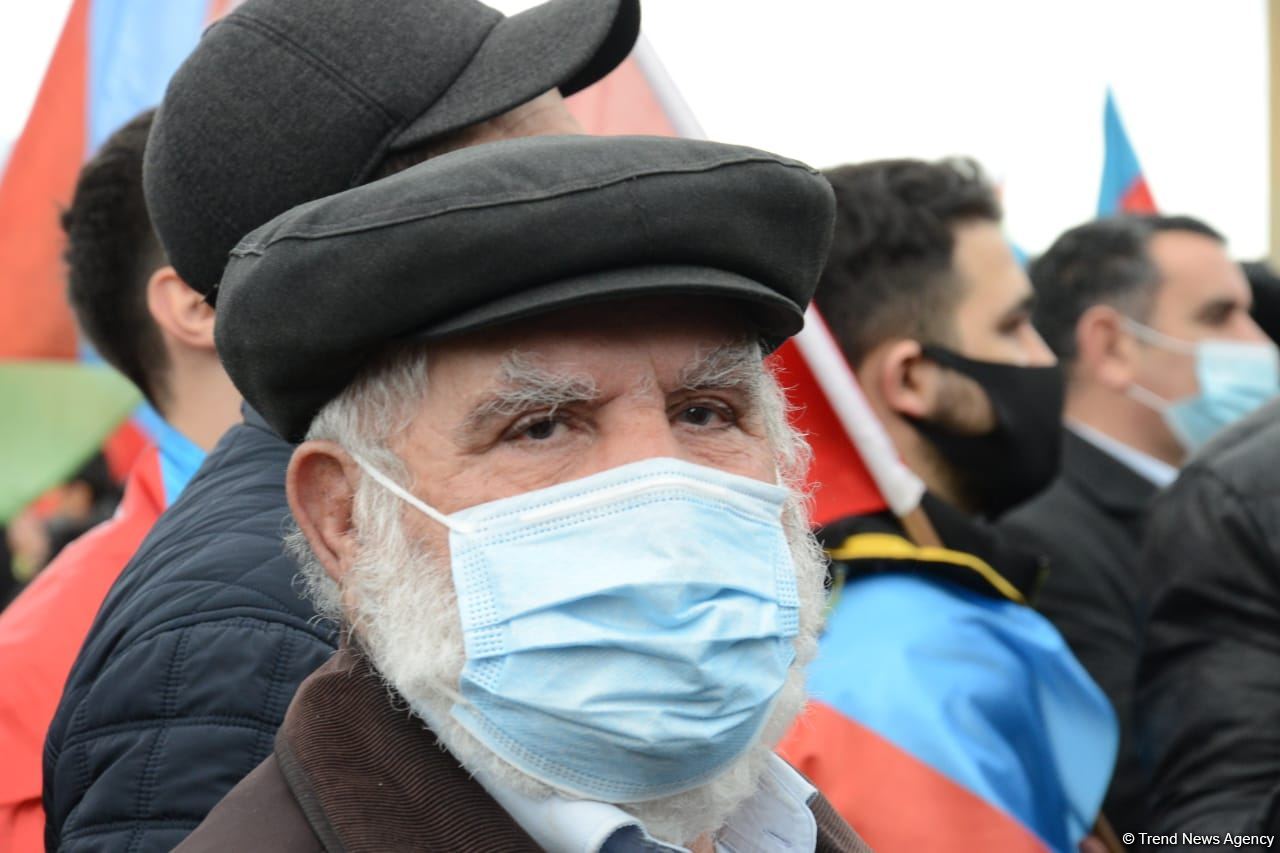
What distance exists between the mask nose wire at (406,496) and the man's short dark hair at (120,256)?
1.73 metres

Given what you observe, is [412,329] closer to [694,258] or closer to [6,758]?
[694,258]

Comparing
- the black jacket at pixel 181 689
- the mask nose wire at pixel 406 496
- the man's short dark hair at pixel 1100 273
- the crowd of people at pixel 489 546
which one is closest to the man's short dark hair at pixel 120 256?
the crowd of people at pixel 489 546

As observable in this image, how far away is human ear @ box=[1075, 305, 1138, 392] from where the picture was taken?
6086 millimetres

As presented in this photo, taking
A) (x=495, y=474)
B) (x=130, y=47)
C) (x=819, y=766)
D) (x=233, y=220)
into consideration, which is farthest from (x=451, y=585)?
(x=130, y=47)

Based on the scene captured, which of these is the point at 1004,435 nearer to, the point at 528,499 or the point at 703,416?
the point at 703,416

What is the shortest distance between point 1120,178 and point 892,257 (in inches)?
175

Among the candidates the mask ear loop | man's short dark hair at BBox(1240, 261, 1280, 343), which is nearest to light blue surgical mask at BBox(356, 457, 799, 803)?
the mask ear loop

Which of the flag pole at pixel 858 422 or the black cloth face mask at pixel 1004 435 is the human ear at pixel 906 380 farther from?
the flag pole at pixel 858 422

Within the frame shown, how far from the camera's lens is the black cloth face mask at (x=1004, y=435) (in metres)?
4.18

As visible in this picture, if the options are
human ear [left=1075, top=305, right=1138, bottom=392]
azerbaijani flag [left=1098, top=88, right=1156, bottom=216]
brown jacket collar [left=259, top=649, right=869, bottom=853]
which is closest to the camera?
brown jacket collar [left=259, top=649, right=869, bottom=853]

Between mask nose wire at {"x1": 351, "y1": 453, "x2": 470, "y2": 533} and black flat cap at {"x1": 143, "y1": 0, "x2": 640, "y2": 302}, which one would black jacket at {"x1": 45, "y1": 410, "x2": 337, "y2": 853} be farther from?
black flat cap at {"x1": 143, "y1": 0, "x2": 640, "y2": 302}

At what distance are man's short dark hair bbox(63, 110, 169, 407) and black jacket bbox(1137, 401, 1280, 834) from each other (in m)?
2.44

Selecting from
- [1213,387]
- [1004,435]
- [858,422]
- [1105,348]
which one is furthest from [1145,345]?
[858,422]

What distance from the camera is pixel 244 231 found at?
2449 mm
